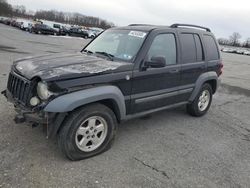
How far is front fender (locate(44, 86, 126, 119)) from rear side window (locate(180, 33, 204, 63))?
1883 mm

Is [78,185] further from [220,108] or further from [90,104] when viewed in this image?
[220,108]

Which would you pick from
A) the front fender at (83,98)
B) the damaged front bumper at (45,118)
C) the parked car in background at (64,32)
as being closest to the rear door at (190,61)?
the front fender at (83,98)

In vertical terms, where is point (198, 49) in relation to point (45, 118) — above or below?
above

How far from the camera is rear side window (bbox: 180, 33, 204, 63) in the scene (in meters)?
5.39

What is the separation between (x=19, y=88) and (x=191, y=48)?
336cm

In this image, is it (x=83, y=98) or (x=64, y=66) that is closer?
(x=83, y=98)

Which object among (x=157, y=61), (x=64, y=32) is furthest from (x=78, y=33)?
(x=157, y=61)

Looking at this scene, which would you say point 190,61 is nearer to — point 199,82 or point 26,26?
point 199,82

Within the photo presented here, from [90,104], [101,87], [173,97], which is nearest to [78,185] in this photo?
[90,104]

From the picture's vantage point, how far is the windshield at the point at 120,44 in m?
4.59

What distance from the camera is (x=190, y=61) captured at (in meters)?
5.53

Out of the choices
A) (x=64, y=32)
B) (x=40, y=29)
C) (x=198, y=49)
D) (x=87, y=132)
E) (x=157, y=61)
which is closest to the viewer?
(x=87, y=132)

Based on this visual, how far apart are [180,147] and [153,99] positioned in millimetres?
906

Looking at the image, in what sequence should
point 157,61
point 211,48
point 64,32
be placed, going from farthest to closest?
1. point 64,32
2. point 211,48
3. point 157,61
